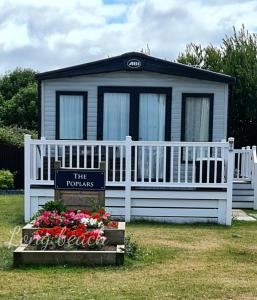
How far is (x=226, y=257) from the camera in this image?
7344 mm

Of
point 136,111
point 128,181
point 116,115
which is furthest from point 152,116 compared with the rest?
point 128,181

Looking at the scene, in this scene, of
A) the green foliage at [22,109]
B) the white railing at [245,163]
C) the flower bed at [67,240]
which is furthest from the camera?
the green foliage at [22,109]

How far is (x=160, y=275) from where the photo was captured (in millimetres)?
6242

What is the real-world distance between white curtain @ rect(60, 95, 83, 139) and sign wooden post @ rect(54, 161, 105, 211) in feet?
14.5

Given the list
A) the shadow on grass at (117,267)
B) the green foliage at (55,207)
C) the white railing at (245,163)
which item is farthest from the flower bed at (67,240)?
the white railing at (245,163)

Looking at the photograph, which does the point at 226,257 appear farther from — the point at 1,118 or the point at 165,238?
the point at 1,118

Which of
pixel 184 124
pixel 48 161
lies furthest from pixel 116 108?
pixel 48 161

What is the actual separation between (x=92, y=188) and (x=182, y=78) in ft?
16.8

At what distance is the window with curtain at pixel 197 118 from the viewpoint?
1286 centimetres

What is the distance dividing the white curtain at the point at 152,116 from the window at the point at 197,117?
484 millimetres

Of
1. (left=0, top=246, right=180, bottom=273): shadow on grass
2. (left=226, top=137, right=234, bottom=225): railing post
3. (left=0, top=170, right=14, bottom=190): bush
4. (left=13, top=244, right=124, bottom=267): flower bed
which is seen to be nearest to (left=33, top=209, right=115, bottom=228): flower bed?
(left=0, top=246, right=180, bottom=273): shadow on grass

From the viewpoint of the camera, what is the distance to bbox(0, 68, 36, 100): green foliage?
41.7m

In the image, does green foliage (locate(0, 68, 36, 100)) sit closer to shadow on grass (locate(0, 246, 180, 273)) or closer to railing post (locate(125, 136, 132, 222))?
railing post (locate(125, 136, 132, 222))

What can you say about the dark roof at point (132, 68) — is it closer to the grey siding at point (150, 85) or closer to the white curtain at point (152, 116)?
the grey siding at point (150, 85)
